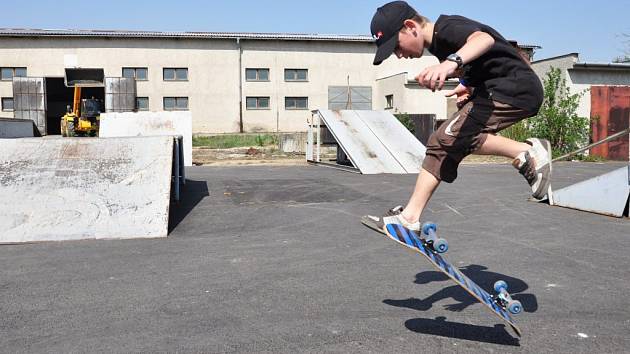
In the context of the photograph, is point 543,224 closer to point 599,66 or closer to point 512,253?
point 512,253

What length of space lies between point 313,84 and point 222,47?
659cm

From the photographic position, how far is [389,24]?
10.1 ft

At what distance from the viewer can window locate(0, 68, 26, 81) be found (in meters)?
34.3

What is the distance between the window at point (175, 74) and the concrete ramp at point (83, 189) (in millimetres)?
29087

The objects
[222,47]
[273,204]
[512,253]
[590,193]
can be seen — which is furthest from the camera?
[222,47]

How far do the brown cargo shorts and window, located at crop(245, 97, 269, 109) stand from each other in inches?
1359

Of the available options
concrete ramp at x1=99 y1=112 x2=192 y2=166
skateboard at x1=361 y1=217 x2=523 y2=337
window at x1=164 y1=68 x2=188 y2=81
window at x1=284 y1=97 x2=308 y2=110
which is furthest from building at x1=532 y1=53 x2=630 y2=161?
window at x1=164 y1=68 x2=188 y2=81

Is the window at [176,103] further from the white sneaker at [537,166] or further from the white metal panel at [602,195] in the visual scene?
the white sneaker at [537,166]

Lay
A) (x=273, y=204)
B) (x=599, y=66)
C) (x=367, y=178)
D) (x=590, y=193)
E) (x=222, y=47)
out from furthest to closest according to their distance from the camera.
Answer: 1. (x=222, y=47)
2. (x=599, y=66)
3. (x=367, y=178)
4. (x=273, y=204)
5. (x=590, y=193)

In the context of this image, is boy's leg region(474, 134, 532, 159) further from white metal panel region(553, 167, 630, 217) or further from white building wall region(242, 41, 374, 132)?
white building wall region(242, 41, 374, 132)

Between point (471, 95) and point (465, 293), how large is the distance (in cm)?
144

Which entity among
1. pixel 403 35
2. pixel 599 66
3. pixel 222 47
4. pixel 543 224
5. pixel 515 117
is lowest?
pixel 543 224

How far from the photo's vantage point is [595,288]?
402 centimetres

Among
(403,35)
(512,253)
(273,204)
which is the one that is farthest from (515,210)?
(403,35)
